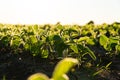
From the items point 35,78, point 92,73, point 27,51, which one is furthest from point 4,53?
point 35,78

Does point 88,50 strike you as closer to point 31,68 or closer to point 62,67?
point 31,68

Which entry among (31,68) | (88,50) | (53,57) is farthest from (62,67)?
(53,57)

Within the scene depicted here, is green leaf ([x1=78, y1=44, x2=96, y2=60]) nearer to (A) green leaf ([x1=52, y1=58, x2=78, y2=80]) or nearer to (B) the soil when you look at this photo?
(B) the soil

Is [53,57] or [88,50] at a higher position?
[88,50]

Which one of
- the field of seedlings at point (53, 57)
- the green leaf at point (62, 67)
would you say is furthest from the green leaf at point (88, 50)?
the green leaf at point (62, 67)

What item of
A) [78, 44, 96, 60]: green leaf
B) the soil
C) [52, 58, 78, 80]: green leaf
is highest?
[52, 58, 78, 80]: green leaf

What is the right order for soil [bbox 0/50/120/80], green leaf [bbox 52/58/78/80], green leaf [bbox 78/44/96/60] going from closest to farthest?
→ green leaf [bbox 52/58/78/80] → green leaf [bbox 78/44/96/60] → soil [bbox 0/50/120/80]

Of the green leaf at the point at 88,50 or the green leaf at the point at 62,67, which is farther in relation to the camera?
the green leaf at the point at 88,50

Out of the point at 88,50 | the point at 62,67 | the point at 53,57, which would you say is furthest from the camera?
the point at 53,57

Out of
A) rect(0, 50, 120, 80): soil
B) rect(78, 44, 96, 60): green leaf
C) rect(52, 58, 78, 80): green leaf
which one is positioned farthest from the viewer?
rect(0, 50, 120, 80): soil

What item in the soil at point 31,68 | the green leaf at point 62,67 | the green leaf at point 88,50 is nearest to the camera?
the green leaf at point 62,67

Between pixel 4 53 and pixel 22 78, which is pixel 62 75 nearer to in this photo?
pixel 22 78

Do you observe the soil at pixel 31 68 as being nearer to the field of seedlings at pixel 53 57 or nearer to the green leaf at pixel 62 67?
the field of seedlings at pixel 53 57

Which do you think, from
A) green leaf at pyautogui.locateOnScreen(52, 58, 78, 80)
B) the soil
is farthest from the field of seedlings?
green leaf at pyautogui.locateOnScreen(52, 58, 78, 80)
